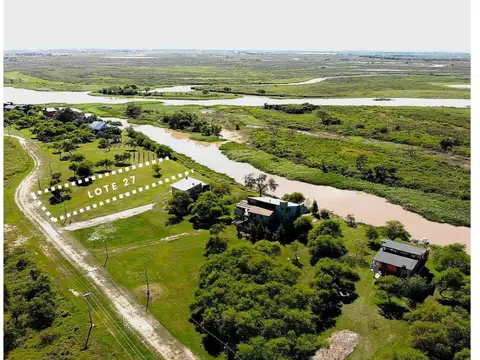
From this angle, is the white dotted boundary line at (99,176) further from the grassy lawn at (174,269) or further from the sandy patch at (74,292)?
the sandy patch at (74,292)

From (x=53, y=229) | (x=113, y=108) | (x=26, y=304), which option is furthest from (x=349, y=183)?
(x=113, y=108)

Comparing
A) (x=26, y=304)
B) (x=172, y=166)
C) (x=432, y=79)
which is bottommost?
(x=26, y=304)

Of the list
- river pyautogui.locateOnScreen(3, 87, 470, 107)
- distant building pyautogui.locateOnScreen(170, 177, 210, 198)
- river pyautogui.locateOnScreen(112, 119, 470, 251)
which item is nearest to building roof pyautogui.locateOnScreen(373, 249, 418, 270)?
river pyautogui.locateOnScreen(112, 119, 470, 251)

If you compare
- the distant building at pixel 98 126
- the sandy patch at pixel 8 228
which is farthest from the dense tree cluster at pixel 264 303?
the distant building at pixel 98 126

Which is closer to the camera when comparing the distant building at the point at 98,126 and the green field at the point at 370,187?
the green field at the point at 370,187

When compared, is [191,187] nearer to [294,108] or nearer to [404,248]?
[404,248]

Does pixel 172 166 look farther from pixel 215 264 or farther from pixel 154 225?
pixel 215 264

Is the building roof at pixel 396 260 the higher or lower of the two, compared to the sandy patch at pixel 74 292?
higher

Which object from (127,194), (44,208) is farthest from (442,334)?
(44,208)
